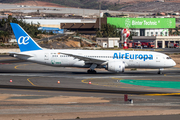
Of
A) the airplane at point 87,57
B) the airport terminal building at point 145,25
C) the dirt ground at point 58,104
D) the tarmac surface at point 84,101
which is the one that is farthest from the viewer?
the airport terminal building at point 145,25

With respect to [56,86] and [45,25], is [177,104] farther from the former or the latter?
[45,25]

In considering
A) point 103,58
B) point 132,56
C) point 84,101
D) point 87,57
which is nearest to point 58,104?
point 84,101

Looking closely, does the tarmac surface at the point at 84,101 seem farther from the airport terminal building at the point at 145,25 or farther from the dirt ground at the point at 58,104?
the airport terminal building at the point at 145,25

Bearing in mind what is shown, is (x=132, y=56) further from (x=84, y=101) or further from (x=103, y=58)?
(x=84, y=101)

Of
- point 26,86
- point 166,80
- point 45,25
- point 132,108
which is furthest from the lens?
point 45,25

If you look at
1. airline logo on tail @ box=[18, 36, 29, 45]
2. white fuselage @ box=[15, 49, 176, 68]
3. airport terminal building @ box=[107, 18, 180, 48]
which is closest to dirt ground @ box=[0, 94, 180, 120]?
white fuselage @ box=[15, 49, 176, 68]

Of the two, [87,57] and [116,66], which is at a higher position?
[87,57]

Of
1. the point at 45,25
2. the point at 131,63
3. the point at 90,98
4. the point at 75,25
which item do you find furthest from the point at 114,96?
the point at 45,25

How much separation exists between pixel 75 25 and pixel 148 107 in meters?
150

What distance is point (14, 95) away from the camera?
96.5 feet

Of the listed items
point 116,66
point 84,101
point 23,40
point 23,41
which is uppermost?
point 23,40

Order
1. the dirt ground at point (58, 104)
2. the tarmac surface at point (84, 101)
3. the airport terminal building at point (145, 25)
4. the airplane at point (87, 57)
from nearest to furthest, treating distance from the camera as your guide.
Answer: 1. the dirt ground at point (58, 104)
2. the tarmac surface at point (84, 101)
3. the airplane at point (87, 57)
4. the airport terminal building at point (145, 25)

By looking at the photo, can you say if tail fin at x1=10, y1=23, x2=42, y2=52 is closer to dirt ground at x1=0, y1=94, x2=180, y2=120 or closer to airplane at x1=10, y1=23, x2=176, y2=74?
airplane at x1=10, y1=23, x2=176, y2=74

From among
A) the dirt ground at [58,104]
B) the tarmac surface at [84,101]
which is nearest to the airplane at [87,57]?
the tarmac surface at [84,101]
